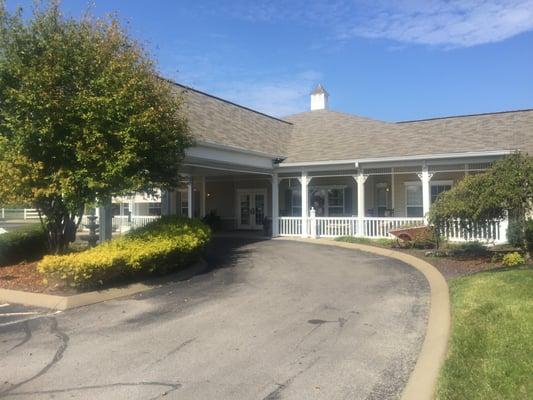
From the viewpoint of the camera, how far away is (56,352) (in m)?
6.35

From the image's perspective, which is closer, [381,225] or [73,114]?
[73,114]

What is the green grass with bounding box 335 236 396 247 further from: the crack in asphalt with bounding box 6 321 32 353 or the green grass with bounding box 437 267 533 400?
the crack in asphalt with bounding box 6 321 32 353

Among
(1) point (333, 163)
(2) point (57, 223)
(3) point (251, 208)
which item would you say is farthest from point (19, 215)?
(2) point (57, 223)

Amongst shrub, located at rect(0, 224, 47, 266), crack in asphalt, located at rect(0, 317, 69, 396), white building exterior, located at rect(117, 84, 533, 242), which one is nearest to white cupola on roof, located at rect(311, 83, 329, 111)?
white building exterior, located at rect(117, 84, 533, 242)

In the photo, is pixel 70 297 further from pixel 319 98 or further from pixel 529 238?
pixel 319 98

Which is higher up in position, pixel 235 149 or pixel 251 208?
pixel 235 149

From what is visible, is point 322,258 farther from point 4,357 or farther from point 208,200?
point 208,200

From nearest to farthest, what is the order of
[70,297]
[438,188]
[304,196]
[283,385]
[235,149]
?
[283,385], [70,297], [235,149], [304,196], [438,188]

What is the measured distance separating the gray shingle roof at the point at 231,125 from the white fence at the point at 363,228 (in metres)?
3.40

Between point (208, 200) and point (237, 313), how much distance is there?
20676 millimetres

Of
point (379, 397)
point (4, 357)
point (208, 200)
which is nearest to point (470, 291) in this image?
point (379, 397)

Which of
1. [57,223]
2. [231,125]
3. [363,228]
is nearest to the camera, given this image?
[57,223]

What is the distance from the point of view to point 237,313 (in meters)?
8.23

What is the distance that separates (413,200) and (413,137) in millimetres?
3189
